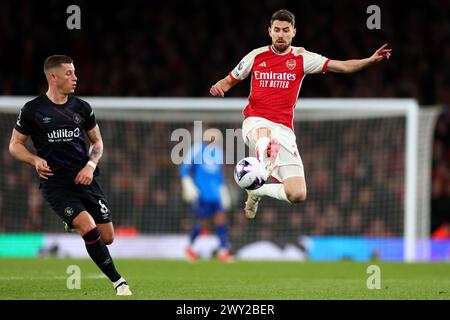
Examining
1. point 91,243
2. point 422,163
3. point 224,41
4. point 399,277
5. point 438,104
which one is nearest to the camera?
point 91,243

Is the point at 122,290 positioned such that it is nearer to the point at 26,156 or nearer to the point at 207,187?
the point at 26,156

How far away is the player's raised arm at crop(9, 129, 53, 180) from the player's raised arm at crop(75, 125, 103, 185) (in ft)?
0.89

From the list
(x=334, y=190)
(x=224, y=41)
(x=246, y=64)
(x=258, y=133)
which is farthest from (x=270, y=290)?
(x=224, y=41)

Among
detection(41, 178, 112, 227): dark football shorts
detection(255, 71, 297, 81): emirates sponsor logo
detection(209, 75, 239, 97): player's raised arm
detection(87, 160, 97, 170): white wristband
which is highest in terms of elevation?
detection(255, 71, 297, 81): emirates sponsor logo

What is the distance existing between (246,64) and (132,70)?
38.6ft

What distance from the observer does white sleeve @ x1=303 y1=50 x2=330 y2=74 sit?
30.5ft

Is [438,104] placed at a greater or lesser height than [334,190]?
greater

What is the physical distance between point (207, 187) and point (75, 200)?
696 centimetres

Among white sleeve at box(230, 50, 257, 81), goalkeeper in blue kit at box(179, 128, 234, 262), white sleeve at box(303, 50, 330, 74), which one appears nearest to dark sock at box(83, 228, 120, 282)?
white sleeve at box(230, 50, 257, 81)

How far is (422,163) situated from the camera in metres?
17.0

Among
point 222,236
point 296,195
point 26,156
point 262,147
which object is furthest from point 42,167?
point 222,236

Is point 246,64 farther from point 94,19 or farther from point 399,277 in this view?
point 94,19

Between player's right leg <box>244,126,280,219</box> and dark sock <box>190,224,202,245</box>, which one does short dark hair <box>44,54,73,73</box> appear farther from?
dark sock <box>190,224,202,245</box>

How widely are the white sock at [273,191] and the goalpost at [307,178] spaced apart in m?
6.90
